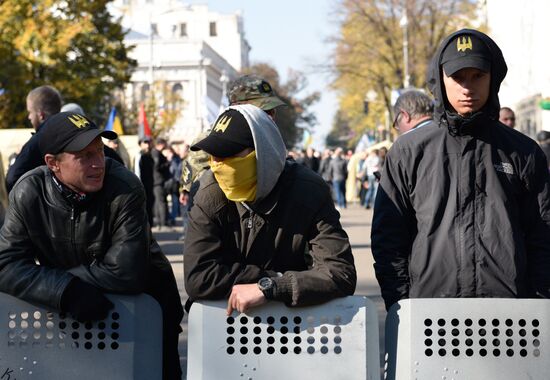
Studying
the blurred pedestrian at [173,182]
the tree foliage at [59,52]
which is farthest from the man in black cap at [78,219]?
the tree foliage at [59,52]

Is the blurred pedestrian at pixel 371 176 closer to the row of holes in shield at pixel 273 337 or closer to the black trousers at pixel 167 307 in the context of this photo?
the black trousers at pixel 167 307

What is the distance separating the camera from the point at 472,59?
5.07 meters

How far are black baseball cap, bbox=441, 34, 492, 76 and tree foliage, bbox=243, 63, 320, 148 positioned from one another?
102m

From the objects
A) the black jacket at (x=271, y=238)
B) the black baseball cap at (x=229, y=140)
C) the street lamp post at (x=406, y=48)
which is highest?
the street lamp post at (x=406, y=48)

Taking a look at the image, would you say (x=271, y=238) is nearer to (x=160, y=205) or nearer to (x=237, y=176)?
(x=237, y=176)

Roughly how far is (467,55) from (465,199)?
0.56m

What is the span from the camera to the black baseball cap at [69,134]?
5254 mm

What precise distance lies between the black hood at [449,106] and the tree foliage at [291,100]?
102214 mm

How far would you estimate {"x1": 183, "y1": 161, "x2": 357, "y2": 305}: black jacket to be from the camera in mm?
4895

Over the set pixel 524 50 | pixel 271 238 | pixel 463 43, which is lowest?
pixel 271 238

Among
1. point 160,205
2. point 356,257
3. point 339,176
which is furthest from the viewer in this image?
point 339,176

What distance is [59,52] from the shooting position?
40.4m

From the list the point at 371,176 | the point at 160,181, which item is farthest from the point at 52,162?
the point at 371,176

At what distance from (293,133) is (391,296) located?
415ft
